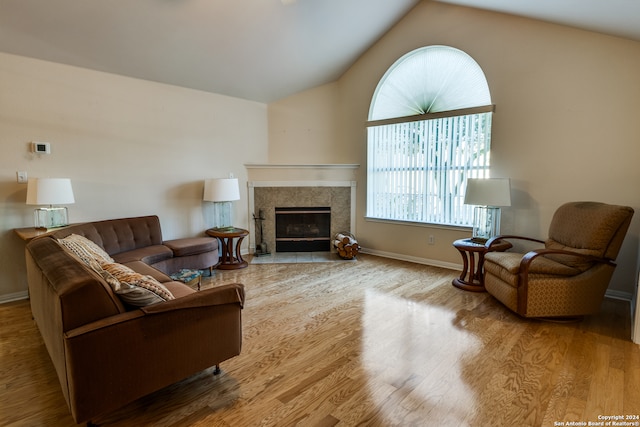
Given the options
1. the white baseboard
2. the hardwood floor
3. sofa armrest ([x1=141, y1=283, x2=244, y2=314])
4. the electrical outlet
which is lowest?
the hardwood floor

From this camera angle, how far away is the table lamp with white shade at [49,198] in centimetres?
317

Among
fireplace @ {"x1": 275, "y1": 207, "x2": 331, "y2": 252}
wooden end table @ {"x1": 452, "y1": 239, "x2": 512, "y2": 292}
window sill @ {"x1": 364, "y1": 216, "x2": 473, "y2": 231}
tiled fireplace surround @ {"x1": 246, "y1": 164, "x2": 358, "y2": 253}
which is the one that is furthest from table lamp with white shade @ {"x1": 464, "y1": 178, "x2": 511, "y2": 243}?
fireplace @ {"x1": 275, "y1": 207, "x2": 331, "y2": 252}

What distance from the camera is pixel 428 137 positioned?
4.71 meters

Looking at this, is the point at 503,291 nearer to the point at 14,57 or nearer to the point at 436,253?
the point at 436,253

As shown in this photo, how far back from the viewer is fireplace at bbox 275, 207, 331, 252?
5.61 m

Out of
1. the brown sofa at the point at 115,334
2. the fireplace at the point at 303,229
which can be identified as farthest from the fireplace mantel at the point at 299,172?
the brown sofa at the point at 115,334

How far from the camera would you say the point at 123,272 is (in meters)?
2.02

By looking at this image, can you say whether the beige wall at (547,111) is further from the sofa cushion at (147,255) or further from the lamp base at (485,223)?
the sofa cushion at (147,255)

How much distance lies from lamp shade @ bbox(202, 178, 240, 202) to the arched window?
2.14m

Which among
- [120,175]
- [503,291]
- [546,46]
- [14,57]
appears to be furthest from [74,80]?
[546,46]

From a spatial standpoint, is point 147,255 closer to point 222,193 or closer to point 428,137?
point 222,193

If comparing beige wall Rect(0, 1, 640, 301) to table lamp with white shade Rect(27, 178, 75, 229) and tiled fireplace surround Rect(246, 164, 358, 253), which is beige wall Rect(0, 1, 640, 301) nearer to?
table lamp with white shade Rect(27, 178, 75, 229)

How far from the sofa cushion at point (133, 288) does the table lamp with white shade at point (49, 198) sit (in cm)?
172

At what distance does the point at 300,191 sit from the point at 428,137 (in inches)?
84.8
